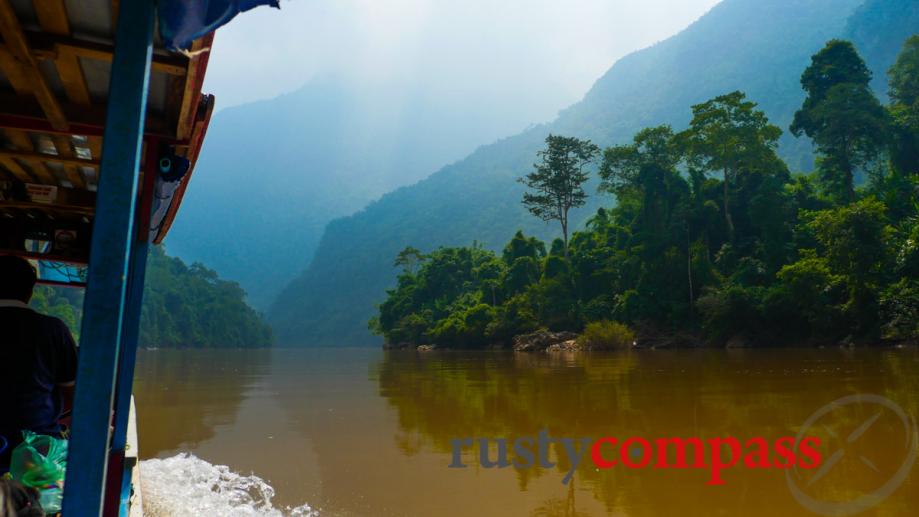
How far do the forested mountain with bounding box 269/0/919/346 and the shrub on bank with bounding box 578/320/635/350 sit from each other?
206ft

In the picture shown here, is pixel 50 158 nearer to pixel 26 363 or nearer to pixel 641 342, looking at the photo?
pixel 26 363

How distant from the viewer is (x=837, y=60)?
33625 millimetres

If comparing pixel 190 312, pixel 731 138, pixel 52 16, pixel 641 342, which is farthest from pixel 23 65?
pixel 190 312

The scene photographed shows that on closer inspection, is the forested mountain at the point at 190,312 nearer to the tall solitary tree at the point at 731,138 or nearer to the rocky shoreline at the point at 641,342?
the rocky shoreline at the point at 641,342

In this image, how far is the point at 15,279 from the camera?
2.21 metres

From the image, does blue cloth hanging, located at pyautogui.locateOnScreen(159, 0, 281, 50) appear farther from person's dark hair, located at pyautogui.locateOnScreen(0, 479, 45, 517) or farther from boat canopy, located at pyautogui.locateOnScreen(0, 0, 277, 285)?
person's dark hair, located at pyautogui.locateOnScreen(0, 479, 45, 517)

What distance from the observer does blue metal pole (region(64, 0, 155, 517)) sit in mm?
1650

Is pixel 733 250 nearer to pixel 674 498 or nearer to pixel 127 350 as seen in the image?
pixel 674 498

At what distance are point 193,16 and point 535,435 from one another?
239 inches

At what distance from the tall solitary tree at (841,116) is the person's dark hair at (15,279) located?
1447 inches

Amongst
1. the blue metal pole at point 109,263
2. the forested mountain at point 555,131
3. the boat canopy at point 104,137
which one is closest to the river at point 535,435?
the boat canopy at point 104,137

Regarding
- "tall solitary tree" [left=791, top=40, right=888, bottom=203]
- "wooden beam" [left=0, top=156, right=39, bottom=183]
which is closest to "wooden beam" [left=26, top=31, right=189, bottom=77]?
"wooden beam" [left=0, top=156, right=39, bottom=183]

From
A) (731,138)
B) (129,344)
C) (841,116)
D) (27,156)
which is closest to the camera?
(129,344)

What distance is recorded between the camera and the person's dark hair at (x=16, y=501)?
1.67m
